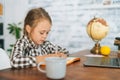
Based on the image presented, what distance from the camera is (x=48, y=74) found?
0.77 meters

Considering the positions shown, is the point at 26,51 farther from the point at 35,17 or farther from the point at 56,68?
the point at 56,68

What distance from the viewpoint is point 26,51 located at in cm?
125

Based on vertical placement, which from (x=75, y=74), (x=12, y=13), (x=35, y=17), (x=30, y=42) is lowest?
(x=75, y=74)

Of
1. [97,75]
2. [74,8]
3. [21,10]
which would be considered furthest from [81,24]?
[97,75]

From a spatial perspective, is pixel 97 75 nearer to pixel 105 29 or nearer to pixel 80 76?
pixel 80 76

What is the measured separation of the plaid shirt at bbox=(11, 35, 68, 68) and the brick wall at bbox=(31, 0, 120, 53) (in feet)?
3.63

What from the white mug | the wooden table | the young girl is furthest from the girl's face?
the white mug

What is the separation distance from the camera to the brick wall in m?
2.45

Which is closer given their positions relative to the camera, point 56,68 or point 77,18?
point 56,68

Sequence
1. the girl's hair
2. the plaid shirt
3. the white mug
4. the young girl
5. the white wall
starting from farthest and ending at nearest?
the white wall, the girl's hair, the young girl, the plaid shirt, the white mug

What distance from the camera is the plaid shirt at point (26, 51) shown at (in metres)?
0.98

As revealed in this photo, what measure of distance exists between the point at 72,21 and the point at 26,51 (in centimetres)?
144

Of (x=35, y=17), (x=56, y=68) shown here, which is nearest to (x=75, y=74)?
(x=56, y=68)

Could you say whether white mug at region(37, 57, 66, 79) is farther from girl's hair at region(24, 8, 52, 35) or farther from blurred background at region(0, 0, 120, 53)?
blurred background at region(0, 0, 120, 53)
